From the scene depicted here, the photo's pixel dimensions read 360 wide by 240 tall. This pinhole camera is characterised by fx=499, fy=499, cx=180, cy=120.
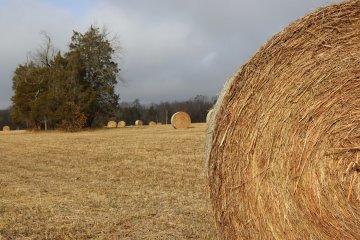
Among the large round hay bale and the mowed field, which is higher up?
the large round hay bale

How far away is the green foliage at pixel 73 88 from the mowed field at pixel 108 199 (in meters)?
30.2

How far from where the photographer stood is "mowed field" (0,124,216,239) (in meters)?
6.84

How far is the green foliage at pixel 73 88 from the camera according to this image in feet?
152

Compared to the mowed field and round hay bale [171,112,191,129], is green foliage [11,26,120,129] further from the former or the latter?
the mowed field

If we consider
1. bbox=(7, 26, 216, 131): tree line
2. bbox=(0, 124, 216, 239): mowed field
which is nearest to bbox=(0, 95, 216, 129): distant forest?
bbox=(7, 26, 216, 131): tree line

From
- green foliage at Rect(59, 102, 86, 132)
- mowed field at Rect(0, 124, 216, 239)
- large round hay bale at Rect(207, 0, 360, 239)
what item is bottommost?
mowed field at Rect(0, 124, 216, 239)

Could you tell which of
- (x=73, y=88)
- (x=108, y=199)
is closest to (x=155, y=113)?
(x=73, y=88)

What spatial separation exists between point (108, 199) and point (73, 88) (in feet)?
127

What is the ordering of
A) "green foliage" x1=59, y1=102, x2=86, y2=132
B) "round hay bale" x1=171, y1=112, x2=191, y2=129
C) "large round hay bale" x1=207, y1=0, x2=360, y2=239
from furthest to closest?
"green foliage" x1=59, y1=102, x2=86, y2=132 < "round hay bale" x1=171, y1=112, x2=191, y2=129 < "large round hay bale" x1=207, y1=0, x2=360, y2=239

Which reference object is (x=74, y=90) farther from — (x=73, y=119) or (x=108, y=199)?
(x=108, y=199)

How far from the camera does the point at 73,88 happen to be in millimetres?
46688

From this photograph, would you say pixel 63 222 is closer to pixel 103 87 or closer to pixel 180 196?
pixel 180 196

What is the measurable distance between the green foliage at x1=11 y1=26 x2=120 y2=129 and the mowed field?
1188 inches

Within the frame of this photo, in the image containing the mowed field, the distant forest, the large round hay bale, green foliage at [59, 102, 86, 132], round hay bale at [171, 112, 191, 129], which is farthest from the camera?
the distant forest
